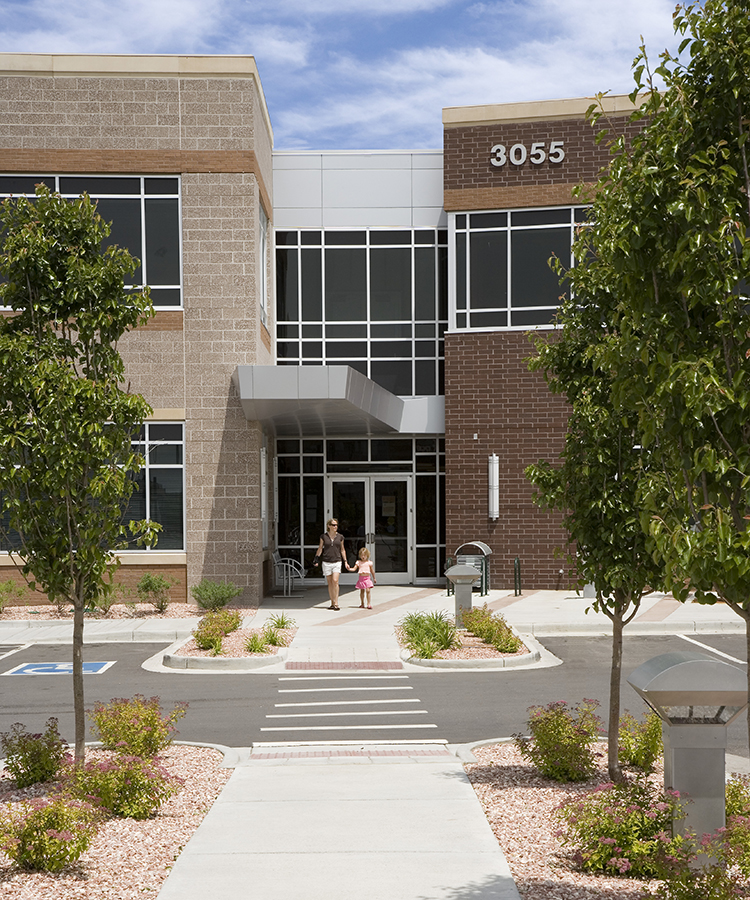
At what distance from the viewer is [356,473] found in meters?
25.3

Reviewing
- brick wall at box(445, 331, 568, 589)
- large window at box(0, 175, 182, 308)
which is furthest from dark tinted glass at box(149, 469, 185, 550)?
brick wall at box(445, 331, 568, 589)

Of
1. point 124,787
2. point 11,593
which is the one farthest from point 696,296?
point 11,593

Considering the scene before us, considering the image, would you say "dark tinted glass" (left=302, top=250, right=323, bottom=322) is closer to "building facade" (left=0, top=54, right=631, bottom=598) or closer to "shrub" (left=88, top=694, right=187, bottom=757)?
"building facade" (left=0, top=54, right=631, bottom=598)

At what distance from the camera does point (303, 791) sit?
7.66m

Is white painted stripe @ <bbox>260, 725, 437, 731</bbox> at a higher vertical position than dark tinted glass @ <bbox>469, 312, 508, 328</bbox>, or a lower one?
lower

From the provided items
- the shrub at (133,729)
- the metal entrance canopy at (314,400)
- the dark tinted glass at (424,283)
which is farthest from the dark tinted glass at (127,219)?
the shrub at (133,729)

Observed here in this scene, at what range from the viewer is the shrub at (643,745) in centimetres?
795

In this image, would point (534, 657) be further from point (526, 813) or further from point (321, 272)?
point (321, 272)

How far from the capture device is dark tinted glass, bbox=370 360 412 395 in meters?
25.2

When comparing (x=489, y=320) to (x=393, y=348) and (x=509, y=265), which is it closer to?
(x=509, y=265)

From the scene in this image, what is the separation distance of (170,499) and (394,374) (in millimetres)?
7199

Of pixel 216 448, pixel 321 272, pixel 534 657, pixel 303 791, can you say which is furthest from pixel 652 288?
pixel 321 272

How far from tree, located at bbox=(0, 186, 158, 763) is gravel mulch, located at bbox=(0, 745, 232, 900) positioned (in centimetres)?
98

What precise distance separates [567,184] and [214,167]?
8.11 metres
